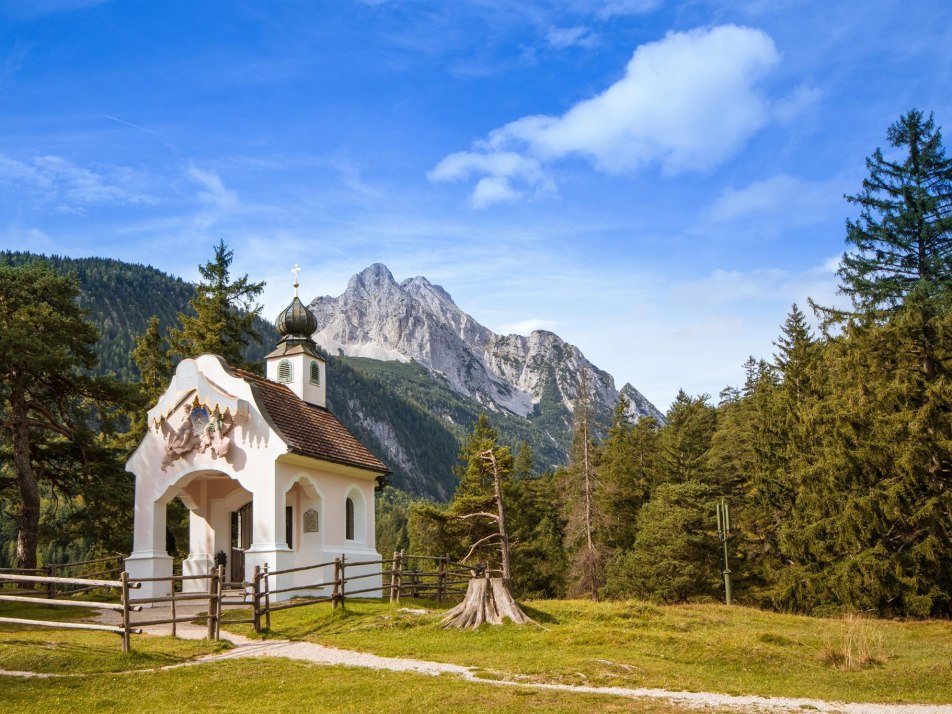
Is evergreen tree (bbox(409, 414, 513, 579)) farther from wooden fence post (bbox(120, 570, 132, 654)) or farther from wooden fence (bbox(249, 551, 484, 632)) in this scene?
wooden fence post (bbox(120, 570, 132, 654))

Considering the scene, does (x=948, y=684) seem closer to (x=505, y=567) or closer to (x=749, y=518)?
(x=505, y=567)

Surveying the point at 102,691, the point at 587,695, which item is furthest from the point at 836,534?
the point at 102,691

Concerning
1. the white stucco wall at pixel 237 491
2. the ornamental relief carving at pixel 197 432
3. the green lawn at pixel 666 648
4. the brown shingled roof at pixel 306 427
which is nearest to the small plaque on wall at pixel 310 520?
the white stucco wall at pixel 237 491

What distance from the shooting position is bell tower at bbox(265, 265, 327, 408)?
99.0ft

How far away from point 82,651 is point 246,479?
9304 millimetres

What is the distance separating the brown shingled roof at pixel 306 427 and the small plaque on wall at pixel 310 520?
173 cm

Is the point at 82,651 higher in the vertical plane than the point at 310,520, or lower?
lower

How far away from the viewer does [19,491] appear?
27.7 m

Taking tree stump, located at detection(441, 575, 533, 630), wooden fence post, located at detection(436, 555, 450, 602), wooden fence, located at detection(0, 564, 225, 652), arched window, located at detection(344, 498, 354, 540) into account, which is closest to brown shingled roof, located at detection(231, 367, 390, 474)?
arched window, located at detection(344, 498, 354, 540)

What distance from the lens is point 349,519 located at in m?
28.0

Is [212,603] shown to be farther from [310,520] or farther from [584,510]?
[584,510]

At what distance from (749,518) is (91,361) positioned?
28841mm

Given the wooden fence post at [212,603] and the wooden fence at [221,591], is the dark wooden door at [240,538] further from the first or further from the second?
the wooden fence post at [212,603]

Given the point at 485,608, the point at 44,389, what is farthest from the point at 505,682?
the point at 44,389
